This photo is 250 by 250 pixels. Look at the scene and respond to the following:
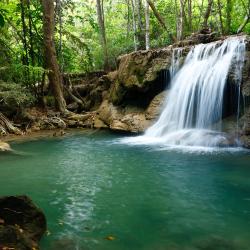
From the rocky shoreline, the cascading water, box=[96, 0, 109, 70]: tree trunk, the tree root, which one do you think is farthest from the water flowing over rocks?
box=[96, 0, 109, 70]: tree trunk

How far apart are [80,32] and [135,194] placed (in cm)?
2271

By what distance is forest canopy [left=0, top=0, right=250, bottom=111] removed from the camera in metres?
16.7

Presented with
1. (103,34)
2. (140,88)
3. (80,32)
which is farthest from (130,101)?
(80,32)

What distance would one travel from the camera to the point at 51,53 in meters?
16.7

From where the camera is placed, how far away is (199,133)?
11.5 metres

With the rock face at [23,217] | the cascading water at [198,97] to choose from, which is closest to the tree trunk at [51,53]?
the cascading water at [198,97]

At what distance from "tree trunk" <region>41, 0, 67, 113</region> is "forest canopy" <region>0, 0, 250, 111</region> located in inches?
1.6

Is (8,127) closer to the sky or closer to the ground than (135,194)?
closer to the sky

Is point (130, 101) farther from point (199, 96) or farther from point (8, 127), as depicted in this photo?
point (8, 127)

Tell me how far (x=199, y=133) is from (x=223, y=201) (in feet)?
17.1

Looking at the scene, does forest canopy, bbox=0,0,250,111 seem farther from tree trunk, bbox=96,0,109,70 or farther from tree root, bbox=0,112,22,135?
tree root, bbox=0,112,22,135

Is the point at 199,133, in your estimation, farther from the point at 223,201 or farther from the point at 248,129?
the point at 223,201

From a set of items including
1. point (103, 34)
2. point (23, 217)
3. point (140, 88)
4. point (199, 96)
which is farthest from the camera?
point (103, 34)

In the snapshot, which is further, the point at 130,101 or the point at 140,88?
the point at 130,101
